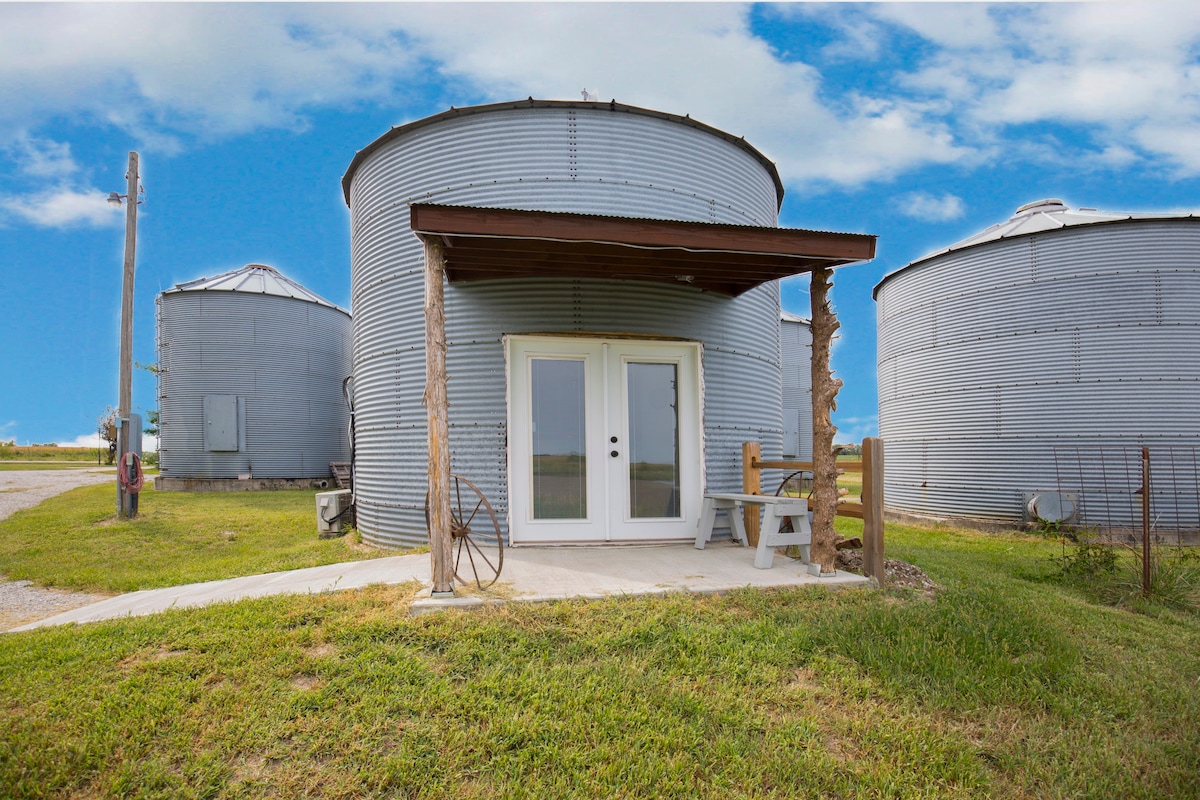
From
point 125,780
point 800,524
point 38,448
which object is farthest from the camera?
point 38,448

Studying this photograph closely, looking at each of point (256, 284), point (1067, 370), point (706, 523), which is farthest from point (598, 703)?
point (256, 284)

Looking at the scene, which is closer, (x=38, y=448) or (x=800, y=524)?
(x=800, y=524)

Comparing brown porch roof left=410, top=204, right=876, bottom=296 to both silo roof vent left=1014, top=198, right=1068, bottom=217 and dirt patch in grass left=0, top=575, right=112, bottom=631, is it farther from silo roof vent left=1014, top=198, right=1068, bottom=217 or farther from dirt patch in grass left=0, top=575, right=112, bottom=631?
silo roof vent left=1014, top=198, right=1068, bottom=217

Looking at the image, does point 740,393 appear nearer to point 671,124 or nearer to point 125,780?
point 671,124

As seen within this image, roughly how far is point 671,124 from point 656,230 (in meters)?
2.96

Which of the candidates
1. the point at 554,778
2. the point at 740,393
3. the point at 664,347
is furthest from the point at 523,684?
the point at 740,393

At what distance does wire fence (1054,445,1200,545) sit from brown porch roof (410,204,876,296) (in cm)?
689

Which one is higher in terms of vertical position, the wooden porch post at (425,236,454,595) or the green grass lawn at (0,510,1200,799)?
the wooden porch post at (425,236,454,595)

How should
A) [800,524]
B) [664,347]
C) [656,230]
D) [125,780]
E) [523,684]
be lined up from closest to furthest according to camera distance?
[125,780] → [523,684] → [656,230] → [800,524] → [664,347]

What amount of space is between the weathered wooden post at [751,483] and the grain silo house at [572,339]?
0.91 ft

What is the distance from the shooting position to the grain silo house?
22.4 ft

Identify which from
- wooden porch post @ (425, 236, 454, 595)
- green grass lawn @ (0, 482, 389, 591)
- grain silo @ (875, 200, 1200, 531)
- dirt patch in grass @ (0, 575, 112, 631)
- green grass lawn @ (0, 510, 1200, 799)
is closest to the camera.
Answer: green grass lawn @ (0, 510, 1200, 799)

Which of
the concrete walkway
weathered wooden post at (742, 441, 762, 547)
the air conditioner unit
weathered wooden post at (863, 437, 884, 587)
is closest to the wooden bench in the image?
the concrete walkway

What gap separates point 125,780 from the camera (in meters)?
2.97
